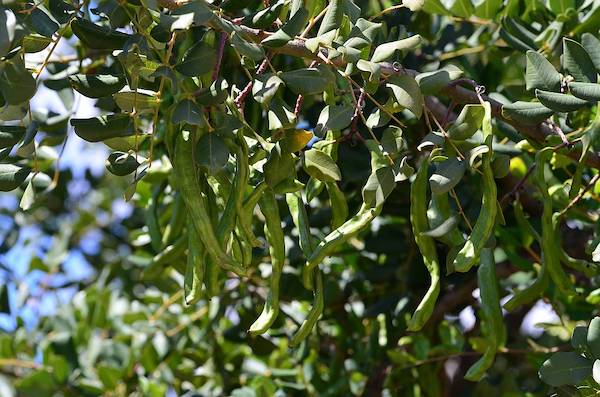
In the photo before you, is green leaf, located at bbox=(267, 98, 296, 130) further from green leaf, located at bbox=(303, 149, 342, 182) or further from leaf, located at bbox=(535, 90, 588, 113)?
leaf, located at bbox=(535, 90, 588, 113)

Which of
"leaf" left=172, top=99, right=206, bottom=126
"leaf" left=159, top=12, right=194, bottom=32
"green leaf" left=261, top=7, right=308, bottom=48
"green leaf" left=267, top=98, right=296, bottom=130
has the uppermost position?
"leaf" left=159, top=12, right=194, bottom=32

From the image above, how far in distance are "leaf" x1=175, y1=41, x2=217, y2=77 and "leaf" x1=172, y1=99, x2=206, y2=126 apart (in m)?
0.03

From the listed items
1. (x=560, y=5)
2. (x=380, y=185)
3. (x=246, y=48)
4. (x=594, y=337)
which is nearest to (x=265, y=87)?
(x=246, y=48)

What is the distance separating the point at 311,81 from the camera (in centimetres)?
101

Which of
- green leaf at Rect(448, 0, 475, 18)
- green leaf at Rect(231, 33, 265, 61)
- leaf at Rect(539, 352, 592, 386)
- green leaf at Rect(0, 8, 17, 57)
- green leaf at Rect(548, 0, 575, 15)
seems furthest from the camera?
green leaf at Rect(448, 0, 475, 18)

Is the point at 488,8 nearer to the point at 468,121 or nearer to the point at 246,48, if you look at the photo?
the point at 468,121

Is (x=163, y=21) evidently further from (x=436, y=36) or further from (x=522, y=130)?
(x=436, y=36)

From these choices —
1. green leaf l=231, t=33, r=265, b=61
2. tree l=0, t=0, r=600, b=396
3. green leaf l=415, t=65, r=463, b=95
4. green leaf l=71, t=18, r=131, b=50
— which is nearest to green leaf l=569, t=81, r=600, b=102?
tree l=0, t=0, r=600, b=396

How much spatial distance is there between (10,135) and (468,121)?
1.54 ft

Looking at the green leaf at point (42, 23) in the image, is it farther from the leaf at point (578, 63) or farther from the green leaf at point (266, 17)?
the leaf at point (578, 63)

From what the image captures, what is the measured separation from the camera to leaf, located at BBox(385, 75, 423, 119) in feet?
3.32

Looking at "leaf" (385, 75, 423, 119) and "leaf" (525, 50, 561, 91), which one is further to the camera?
"leaf" (525, 50, 561, 91)

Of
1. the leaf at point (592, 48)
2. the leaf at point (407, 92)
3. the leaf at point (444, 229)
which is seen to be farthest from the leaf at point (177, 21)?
the leaf at point (592, 48)

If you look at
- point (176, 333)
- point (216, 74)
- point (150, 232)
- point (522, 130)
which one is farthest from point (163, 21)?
point (176, 333)
